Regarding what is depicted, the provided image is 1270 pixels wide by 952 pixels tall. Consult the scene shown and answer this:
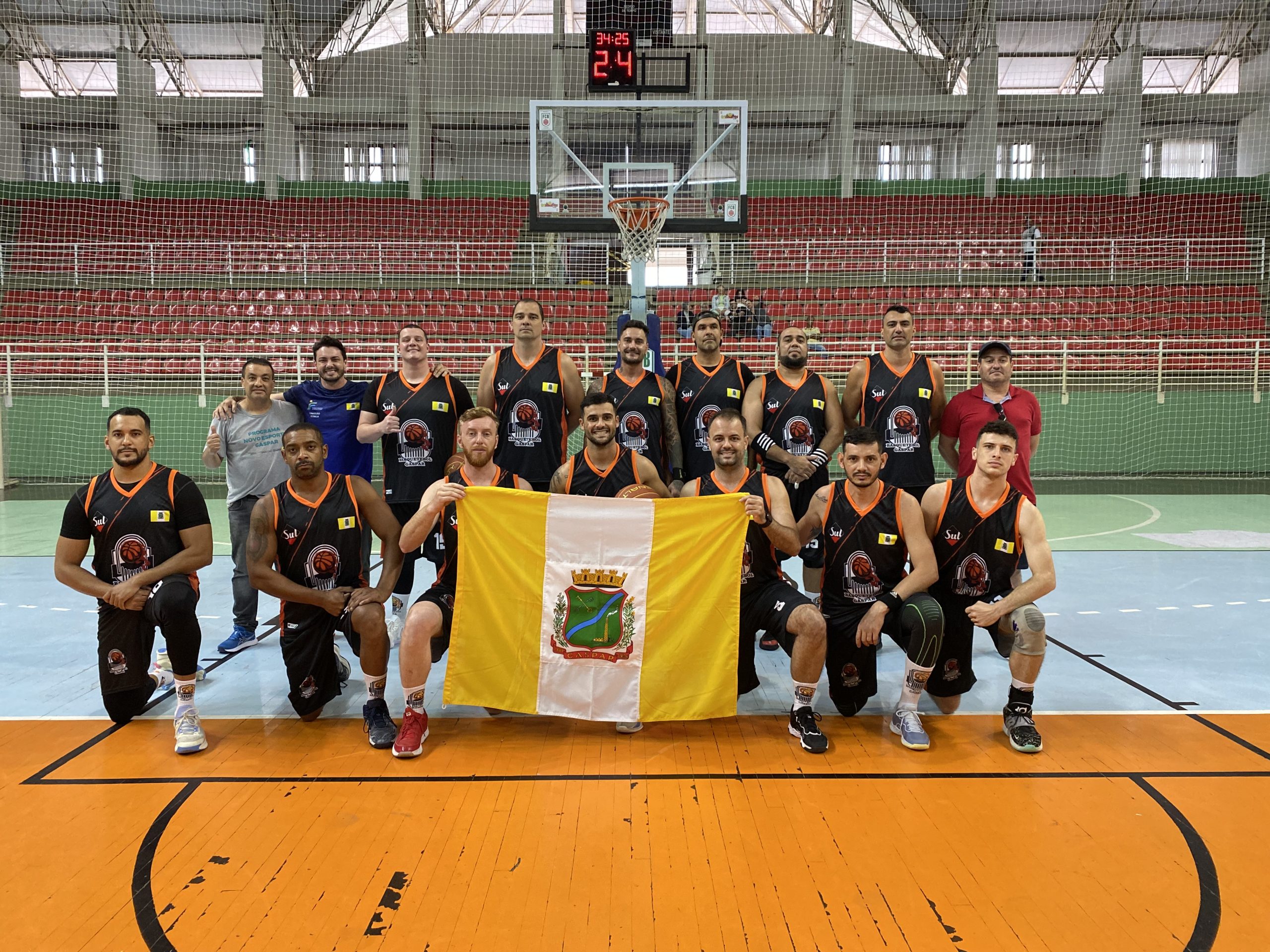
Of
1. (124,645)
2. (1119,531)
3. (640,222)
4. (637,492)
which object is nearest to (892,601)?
(637,492)

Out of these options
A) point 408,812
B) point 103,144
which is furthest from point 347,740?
point 103,144

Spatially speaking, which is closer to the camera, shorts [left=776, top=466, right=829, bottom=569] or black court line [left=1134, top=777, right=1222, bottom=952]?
black court line [left=1134, top=777, right=1222, bottom=952]

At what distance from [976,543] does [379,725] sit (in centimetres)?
289

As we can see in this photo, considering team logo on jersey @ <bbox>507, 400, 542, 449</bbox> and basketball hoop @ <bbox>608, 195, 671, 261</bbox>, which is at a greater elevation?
basketball hoop @ <bbox>608, 195, 671, 261</bbox>

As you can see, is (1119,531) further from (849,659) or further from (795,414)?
(849,659)

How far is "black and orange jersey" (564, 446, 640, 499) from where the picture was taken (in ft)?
A: 15.1

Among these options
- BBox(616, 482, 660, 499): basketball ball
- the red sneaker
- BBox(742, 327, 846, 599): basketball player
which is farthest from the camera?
BBox(742, 327, 846, 599): basketball player

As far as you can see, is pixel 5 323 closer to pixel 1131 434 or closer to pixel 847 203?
pixel 847 203

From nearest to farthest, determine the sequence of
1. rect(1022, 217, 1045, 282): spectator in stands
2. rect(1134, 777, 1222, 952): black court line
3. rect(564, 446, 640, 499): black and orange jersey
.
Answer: rect(1134, 777, 1222, 952): black court line < rect(564, 446, 640, 499): black and orange jersey < rect(1022, 217, 1045, 282): spectator in stands

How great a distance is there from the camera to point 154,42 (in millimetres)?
20641

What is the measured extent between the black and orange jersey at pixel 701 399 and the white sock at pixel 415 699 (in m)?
2.40

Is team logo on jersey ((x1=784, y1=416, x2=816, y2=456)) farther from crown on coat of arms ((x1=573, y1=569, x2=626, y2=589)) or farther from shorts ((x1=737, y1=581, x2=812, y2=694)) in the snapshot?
crown on coat of arms ((x1=573, y1=569, x2=626, y2=589))

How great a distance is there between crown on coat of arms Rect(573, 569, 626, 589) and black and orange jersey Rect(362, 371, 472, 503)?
1.51 metres

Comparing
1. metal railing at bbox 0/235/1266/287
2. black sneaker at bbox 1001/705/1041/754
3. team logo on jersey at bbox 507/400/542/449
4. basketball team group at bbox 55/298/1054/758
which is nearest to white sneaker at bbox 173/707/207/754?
basketball team group at bbox 55/298/1054/758
